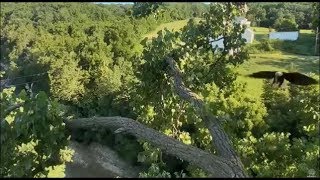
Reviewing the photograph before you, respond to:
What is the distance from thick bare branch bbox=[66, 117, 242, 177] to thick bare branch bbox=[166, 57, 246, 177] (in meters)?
0.11

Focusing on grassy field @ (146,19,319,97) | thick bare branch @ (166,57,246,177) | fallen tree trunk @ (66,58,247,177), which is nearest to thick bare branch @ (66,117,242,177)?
fallen tree trunk @ (66,58,247,177)

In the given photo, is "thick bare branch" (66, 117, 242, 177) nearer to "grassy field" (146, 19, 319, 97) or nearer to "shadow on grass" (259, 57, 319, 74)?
"grassy field" (146, 19, 319, 97)

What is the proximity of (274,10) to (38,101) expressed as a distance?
2587 centimetres

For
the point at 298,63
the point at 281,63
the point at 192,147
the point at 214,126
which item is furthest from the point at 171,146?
the point at 298,63

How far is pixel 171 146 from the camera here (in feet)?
11.5

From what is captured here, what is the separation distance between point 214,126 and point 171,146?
1.60 feet

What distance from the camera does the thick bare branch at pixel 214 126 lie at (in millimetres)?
3385

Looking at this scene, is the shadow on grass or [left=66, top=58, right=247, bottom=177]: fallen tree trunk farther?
the shadow on grass

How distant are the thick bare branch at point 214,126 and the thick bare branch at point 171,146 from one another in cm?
11

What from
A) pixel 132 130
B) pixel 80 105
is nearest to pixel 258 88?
pixel 80 105

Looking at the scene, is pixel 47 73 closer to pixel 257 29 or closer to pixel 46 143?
pixel 257 29

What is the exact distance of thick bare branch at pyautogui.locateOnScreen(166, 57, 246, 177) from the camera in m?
3.38

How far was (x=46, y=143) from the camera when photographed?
11.6 feet

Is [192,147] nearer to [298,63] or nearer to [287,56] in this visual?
[298,63]
